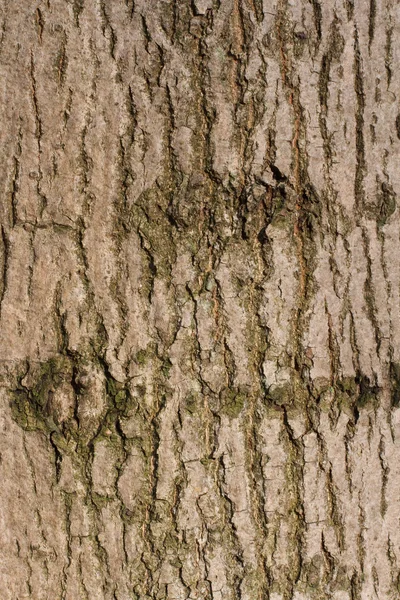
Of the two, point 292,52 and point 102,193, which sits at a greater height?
point 292,52

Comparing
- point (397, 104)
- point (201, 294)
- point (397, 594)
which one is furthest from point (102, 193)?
point (397, 594)

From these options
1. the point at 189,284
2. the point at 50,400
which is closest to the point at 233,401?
the point at 189,284

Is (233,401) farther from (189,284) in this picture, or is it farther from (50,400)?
(50,400)

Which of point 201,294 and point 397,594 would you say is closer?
point 201,294

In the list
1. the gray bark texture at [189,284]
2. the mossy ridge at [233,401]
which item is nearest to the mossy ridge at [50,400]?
the gray bark texture at [189,284]

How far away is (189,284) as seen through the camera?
142 centimetres

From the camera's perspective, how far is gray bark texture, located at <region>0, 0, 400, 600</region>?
4.59 feet

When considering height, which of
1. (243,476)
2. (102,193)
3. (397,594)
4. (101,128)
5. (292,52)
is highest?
(292,52)

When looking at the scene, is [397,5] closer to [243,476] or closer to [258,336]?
[258,336]

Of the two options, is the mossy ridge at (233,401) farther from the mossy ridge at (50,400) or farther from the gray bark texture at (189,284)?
the mossy ridge at (50,400)

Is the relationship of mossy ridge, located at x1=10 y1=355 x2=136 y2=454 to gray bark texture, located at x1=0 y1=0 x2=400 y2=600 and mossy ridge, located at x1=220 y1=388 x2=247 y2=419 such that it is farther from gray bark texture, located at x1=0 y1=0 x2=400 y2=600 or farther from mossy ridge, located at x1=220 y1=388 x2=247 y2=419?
mossy ridge, located at x1=220 y1=388 x2=247 y2=419

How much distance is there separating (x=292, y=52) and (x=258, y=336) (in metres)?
0.61

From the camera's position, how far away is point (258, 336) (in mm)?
1431

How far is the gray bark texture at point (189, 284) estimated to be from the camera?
4.59 ft
